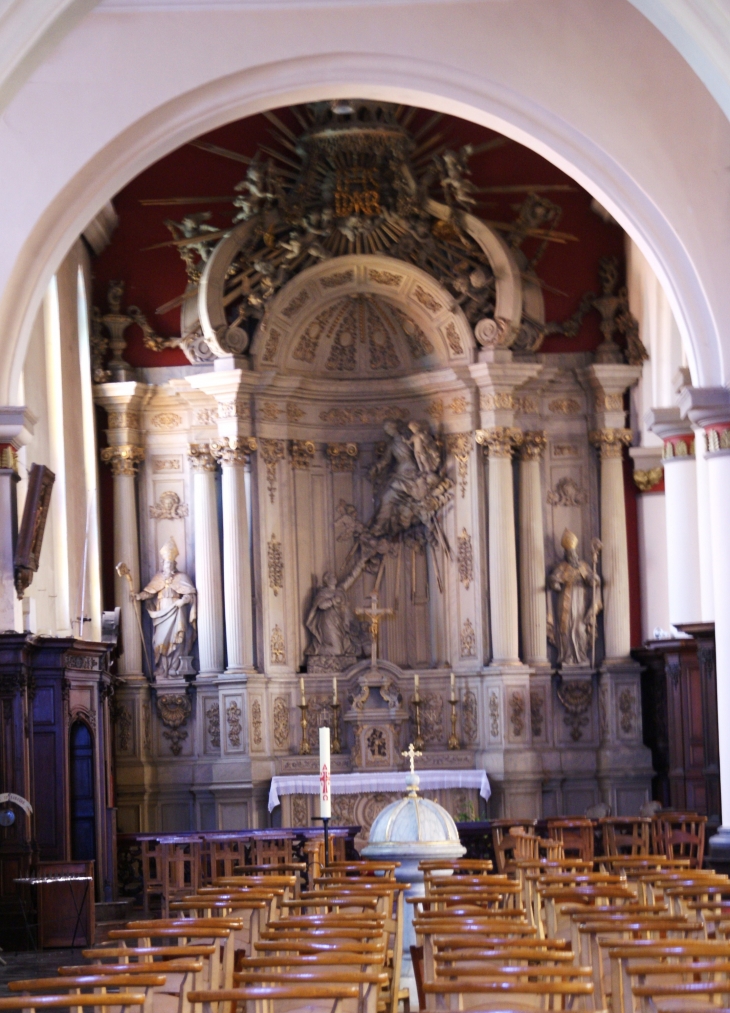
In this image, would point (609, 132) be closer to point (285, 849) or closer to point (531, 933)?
point (285, 849)

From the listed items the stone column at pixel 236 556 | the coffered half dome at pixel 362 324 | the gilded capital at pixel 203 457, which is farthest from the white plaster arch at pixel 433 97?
the gilded capital at pixel 203 457

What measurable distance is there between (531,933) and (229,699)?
12.2 metres

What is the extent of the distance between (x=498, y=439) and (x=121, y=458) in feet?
13.8

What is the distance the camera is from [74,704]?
15.2 metres

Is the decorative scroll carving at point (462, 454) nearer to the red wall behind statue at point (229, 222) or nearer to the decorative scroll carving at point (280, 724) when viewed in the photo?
the red wall behind statue at point (229, 222)

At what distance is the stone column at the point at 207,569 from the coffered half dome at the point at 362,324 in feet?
4.53

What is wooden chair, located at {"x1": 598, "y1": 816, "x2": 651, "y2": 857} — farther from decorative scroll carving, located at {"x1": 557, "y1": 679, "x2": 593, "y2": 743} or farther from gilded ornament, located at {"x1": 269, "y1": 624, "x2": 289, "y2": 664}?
gilded ornament, located at {"x1": 269, "y1": 624, "x2": 289, "y2": 664}

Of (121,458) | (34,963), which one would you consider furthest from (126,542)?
(34,963)

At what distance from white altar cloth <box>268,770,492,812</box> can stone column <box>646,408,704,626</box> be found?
2737 millimetres

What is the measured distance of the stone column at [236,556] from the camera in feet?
61.0

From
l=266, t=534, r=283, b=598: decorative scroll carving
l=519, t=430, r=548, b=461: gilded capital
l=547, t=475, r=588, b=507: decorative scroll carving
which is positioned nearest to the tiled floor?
l=266, t=534, r=283, b=598: decorative scroll carving

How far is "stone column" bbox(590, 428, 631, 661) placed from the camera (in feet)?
62.5

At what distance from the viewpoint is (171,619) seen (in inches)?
746

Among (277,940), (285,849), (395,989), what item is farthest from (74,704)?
(277,940)
